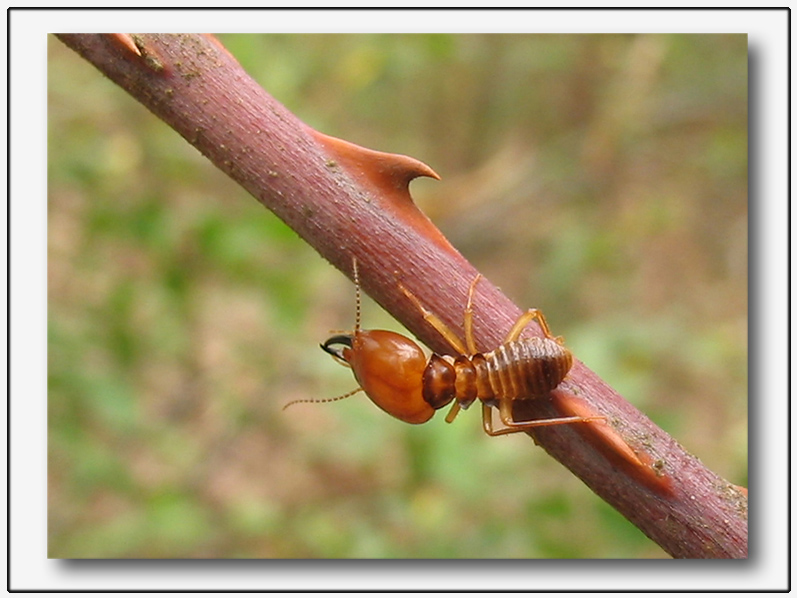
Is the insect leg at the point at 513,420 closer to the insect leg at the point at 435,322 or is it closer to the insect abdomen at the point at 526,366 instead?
the insect abdomen at the point at 526,366

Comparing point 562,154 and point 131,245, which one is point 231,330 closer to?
point 131,245

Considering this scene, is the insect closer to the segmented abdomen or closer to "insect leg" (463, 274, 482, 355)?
the segmented abdomen

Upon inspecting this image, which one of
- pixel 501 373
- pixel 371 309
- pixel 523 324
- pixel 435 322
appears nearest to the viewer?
pixel 435 322

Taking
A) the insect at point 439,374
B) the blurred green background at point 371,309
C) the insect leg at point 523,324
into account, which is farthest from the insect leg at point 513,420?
the blurred green background at point 371,309

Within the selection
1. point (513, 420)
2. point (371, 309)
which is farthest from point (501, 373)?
point (371, 309)

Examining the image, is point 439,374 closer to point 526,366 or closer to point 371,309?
point 526,366

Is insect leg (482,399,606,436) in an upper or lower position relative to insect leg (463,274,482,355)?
lower

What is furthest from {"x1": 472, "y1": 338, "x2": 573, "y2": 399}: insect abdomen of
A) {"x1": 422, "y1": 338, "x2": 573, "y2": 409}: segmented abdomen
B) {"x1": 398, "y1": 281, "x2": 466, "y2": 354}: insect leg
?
{"x1": 398, "y1": 281, "x2": 466, "y2": 354}: insect leg
